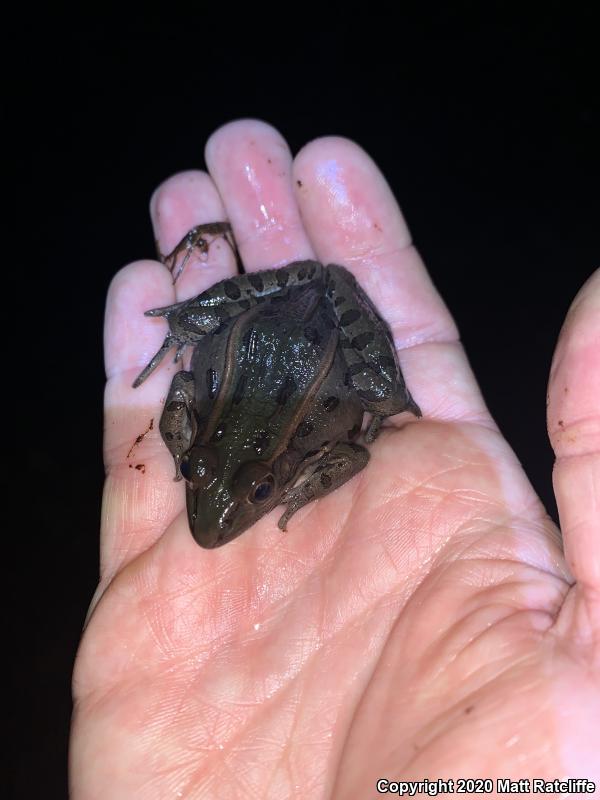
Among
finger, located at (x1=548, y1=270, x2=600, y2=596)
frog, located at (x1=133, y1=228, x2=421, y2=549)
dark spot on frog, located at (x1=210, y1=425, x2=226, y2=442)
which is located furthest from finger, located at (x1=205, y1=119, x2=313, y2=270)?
finger, located at (x1=548, y1=270, x2=600, y2=596)

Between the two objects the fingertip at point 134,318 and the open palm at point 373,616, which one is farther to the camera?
the fingertip at point 134,318

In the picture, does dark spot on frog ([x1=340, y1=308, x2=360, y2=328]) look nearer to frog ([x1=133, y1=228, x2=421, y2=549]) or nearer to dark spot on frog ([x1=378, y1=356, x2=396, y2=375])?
frog ([x1=133, y1=228, x2=421, y2=549])

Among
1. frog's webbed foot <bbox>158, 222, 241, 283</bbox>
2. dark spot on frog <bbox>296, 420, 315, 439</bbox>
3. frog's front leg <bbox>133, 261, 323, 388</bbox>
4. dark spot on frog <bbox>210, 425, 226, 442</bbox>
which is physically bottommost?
dark spot on frog <bbox>296, 420, 315, 439</bbox>

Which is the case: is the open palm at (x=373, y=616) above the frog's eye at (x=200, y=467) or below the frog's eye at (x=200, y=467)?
below

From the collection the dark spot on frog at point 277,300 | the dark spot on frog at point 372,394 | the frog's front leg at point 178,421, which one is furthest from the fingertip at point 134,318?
the dark spot on frog at point 372,394

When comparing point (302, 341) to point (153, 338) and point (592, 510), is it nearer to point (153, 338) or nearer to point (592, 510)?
point (153, 338)

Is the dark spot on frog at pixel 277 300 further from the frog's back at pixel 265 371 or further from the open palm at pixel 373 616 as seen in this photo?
the open palm at pixel 373 616

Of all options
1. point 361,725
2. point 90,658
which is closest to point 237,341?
point 90,658
